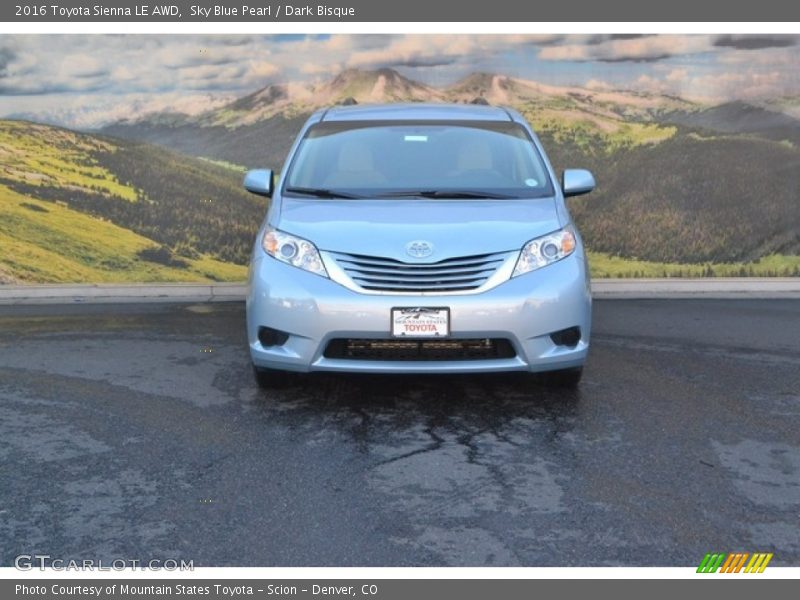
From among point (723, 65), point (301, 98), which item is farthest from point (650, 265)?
point (301, 98)

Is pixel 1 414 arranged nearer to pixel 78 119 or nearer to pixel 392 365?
pixel 392 365

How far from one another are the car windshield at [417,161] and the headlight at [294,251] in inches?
22.8

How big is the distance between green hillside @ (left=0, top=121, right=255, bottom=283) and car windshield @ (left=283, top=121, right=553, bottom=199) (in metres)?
3.51

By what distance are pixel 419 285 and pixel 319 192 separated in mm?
1192

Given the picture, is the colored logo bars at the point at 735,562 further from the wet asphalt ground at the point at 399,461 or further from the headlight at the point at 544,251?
the headlight at the point at 544,251

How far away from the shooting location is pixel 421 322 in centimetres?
527

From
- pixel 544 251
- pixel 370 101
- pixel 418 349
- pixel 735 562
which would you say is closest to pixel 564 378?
pixel 544 251

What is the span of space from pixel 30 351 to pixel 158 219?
9.50 ft

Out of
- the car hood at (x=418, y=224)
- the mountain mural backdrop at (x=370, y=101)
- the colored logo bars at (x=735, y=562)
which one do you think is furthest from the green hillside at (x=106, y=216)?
the colored logo bars at (x=735, y=562)

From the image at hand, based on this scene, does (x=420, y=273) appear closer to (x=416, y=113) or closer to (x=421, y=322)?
(x=421, y=322)

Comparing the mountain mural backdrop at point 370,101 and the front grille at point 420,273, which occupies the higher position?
the front grille at point 420,273

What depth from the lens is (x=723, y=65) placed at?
10.4 metres

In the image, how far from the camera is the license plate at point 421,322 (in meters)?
5.27

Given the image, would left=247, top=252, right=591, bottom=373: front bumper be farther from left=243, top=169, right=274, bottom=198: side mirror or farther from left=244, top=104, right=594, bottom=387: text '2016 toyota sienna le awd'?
left=243, top=169, right=274, bottom=198: side mirror
